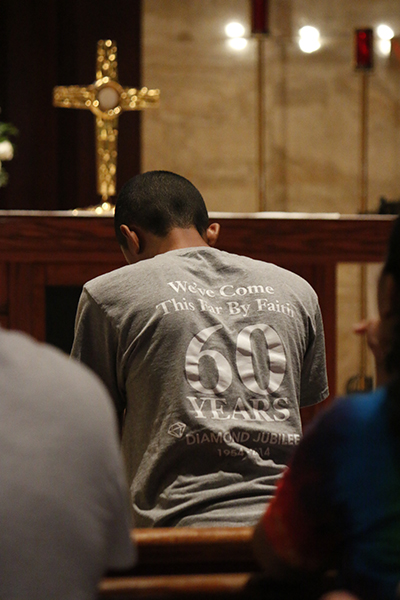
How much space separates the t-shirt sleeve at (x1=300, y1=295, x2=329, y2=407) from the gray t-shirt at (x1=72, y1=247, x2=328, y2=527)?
0.02 m

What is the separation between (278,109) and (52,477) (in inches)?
195

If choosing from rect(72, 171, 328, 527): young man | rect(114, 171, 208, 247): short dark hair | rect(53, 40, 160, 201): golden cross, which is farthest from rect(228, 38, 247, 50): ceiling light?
rect(72, 171, 328, 527): young man

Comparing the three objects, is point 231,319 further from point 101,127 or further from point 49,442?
point 101,127

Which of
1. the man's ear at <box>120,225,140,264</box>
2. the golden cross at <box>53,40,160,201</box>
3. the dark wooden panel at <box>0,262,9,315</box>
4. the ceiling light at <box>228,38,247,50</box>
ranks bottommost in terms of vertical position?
the dark wooden panel at <box>0,262,9,315</box>

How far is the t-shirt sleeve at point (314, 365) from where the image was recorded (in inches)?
74.7

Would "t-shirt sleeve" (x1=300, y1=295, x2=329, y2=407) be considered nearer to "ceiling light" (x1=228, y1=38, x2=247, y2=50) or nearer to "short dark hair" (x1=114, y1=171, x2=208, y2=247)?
"short dark hair" (x1=114, y1=171, x2=208, y2=247)

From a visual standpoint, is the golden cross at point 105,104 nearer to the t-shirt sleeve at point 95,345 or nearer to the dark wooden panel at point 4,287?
the dark wooden panel at point 4,287

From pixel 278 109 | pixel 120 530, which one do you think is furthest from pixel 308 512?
pixel 278 109

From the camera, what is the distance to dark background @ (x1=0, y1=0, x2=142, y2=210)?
213 inches

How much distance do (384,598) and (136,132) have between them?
4823 mm

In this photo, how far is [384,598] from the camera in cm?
90

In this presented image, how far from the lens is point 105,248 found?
303 cm

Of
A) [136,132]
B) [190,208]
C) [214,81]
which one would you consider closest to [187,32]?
[214,81]

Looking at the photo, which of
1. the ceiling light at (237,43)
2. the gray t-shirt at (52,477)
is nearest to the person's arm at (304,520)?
the gray t-shirt at (52,477)
